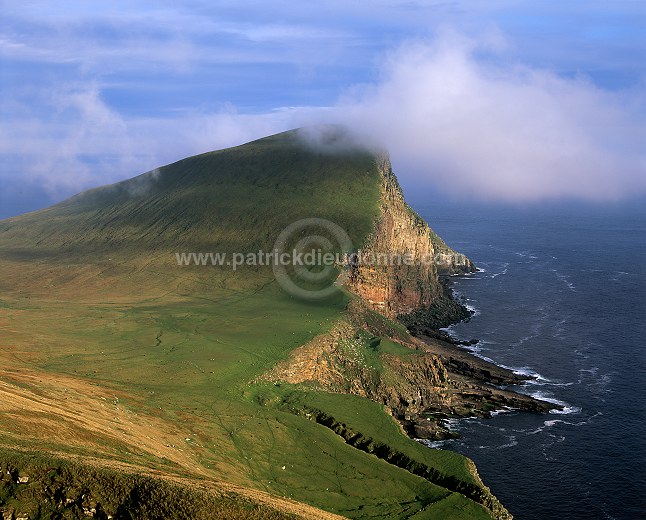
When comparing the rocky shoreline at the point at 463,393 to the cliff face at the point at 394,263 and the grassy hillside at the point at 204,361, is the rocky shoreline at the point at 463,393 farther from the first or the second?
the grassy hillside at the point at 204,361

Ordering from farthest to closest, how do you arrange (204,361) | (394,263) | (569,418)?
(394,263) < (569,418) < (204,361)

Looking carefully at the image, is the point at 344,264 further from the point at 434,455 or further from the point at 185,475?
the point at 185,475

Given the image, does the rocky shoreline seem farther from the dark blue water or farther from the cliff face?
the cliff face

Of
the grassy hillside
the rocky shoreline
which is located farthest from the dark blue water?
the grassy hillside

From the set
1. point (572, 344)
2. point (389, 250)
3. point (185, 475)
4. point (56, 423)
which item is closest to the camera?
point (185, 475)

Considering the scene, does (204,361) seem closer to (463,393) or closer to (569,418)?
(463,393)

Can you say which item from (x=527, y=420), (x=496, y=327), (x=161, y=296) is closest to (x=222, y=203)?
(x=161, y=296)

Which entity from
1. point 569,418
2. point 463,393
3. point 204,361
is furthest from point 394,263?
point 204,361
